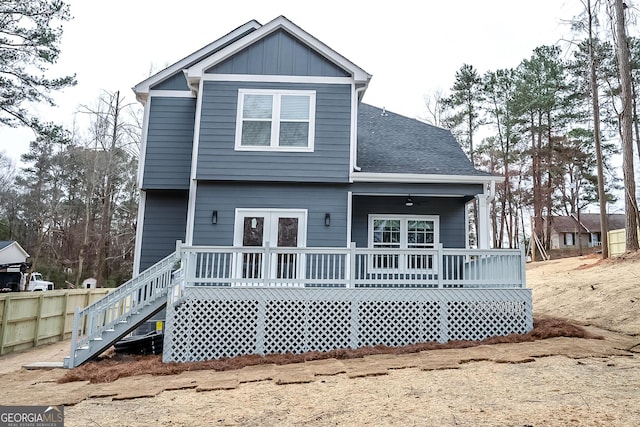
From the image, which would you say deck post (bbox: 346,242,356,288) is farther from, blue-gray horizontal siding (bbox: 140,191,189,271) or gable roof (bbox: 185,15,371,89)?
blue-gray horizontal siding (bbox: 140,191,189,271)

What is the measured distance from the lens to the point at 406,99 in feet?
113

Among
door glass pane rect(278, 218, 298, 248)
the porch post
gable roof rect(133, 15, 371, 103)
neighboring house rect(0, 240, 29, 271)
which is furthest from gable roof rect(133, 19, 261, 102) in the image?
neighboring house rect(0, 240, 29, 271)

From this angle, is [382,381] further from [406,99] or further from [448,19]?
[406,99]

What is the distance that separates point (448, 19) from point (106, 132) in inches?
823

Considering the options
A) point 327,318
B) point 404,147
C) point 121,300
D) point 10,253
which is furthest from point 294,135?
point 10,253

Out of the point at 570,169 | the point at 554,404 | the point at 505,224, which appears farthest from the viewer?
the point at 505,224

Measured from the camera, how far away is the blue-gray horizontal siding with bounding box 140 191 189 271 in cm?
1028

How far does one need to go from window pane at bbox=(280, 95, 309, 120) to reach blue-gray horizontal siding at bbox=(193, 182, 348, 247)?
61.8 inches

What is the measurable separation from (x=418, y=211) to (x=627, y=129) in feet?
30.9

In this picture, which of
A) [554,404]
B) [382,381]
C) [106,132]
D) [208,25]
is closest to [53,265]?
[106,132]

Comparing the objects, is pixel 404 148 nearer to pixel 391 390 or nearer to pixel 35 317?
pixel 391 390

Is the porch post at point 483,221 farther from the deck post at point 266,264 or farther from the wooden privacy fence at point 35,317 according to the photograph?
the wooden privacy fence at point 35,317

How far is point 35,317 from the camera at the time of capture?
1074 centimetres

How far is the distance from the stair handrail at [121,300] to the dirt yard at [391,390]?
69cm
